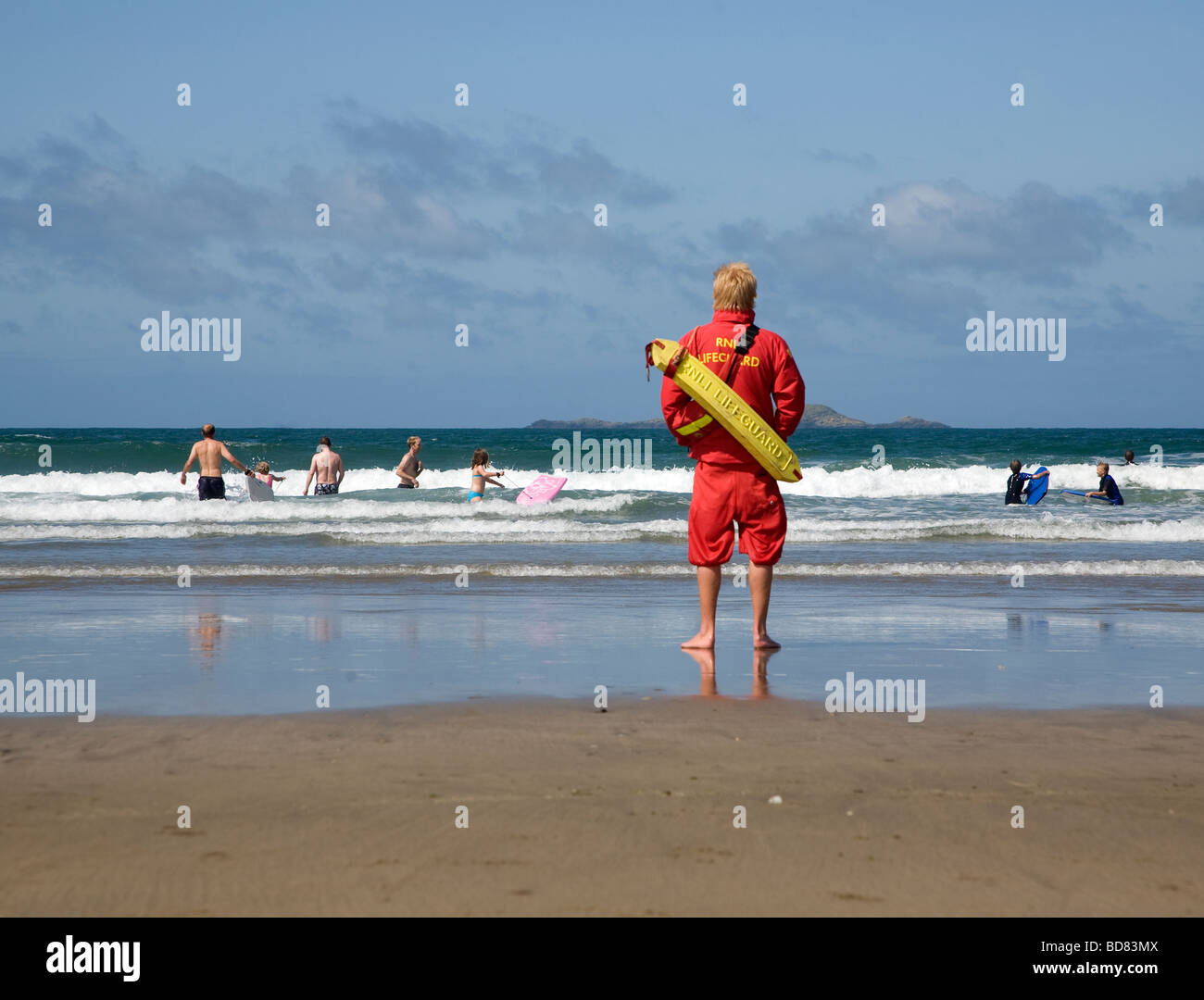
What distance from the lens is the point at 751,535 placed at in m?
6.02

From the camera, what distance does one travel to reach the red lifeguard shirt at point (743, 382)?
19.3 feet

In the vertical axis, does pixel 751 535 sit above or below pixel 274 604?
above

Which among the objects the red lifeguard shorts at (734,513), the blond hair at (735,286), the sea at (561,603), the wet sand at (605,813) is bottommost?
the wet sand at (605,813)

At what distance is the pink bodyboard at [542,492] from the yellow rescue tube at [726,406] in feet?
46.1

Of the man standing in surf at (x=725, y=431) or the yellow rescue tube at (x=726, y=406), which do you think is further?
the man standing in surf at (x=725, y=431)

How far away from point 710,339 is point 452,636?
233cm

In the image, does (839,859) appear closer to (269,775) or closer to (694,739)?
(694,739)

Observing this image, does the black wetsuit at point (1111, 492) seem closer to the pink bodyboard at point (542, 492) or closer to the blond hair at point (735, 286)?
the pink bodyboard at point (542, 492)

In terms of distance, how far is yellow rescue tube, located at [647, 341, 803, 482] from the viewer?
5777 millimetres

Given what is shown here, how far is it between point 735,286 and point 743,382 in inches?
20.1

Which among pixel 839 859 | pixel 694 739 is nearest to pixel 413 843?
pixel 839 859

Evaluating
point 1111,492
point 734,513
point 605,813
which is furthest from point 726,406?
point 1111,492

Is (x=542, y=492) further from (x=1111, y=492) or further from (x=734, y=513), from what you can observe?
(x=734, y=513)

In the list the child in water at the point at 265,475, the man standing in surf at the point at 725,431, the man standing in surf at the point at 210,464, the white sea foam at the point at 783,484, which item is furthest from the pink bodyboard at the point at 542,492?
the man standing in surf at the point at 725,431
